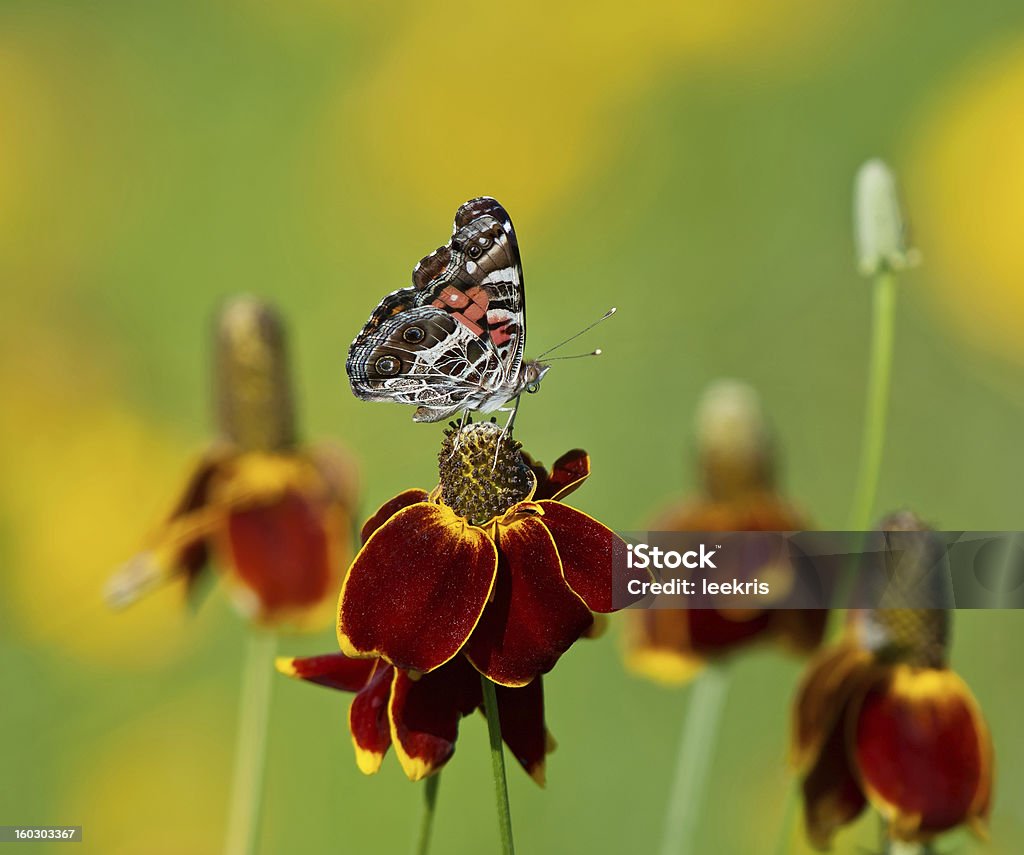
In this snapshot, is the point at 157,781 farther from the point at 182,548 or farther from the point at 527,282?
the point at 527,282

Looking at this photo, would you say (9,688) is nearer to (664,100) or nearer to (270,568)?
(270,568)

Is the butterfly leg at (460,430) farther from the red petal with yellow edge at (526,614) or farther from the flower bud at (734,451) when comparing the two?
the flower bud at (734,451)

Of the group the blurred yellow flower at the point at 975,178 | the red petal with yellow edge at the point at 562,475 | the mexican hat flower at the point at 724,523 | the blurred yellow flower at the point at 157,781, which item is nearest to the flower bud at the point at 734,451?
the mexican hat flower at the point at 724,523

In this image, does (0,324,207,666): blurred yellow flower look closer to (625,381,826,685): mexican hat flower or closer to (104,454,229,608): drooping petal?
(104,454,229,608): drooping petal

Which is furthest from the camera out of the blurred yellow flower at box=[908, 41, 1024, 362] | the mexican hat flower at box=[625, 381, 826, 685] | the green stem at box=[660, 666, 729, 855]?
the blurred yellow flower at box=[908, 41, 1024, 362]

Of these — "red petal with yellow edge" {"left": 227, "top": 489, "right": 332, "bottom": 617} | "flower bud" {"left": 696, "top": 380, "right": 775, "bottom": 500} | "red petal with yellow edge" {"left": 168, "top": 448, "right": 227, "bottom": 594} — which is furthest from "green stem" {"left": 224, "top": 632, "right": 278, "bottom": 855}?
"flower bud" {"left": 696, "top": 380, "right": 775, "bottom": 500}

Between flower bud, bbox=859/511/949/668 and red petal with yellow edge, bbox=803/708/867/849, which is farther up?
flower bud, bbox=859/511/949/668

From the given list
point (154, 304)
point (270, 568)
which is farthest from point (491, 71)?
point (270, 568)
